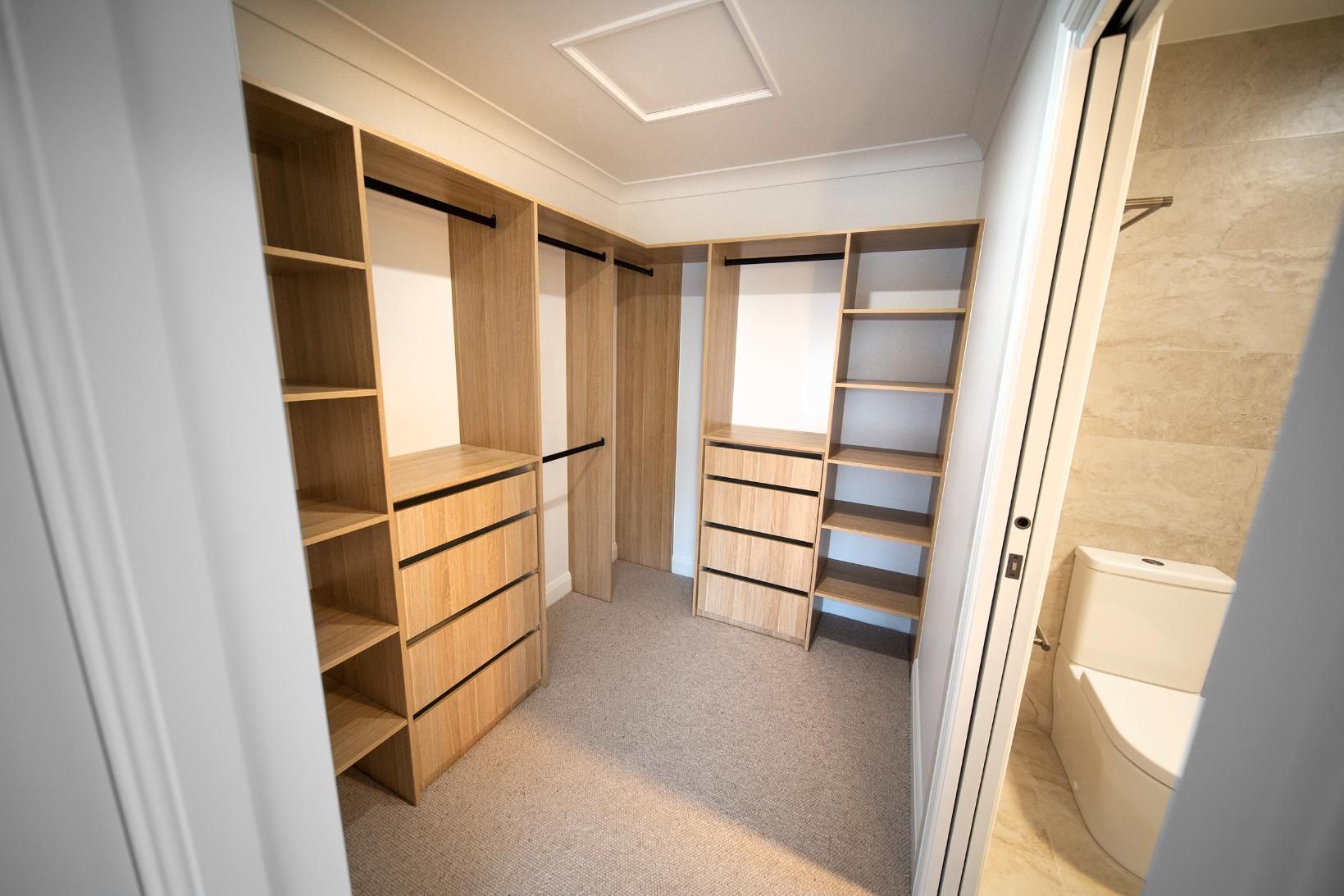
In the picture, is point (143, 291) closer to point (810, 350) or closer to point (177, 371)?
point (177, 371)

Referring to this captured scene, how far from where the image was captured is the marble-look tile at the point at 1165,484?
1.60 meters

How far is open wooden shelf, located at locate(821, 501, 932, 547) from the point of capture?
224 cm

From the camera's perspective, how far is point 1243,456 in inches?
61.9

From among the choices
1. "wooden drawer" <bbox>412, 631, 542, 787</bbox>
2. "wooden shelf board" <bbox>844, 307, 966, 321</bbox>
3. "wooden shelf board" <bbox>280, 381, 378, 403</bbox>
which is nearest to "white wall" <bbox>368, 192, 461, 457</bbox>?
"wooden shelf board" <bbox>280, 381, 378, 403</bbox>

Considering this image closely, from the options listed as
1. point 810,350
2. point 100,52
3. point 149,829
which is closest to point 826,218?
point 810,350

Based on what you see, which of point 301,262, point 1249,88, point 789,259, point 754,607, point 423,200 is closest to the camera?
point 301,262

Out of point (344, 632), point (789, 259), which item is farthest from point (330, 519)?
point (789, 259)

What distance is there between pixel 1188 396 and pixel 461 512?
253 cm

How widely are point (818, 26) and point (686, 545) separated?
8.77ft

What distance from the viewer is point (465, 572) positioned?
5.51 feet

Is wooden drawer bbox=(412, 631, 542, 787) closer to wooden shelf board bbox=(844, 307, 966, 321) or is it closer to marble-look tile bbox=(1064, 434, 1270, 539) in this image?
wooden shelf board bbox=(844, 307, 966, 321)

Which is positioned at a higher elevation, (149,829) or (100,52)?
(100,52)

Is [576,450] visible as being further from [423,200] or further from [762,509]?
[423,200]

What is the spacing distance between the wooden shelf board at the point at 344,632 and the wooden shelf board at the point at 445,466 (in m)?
0.41
